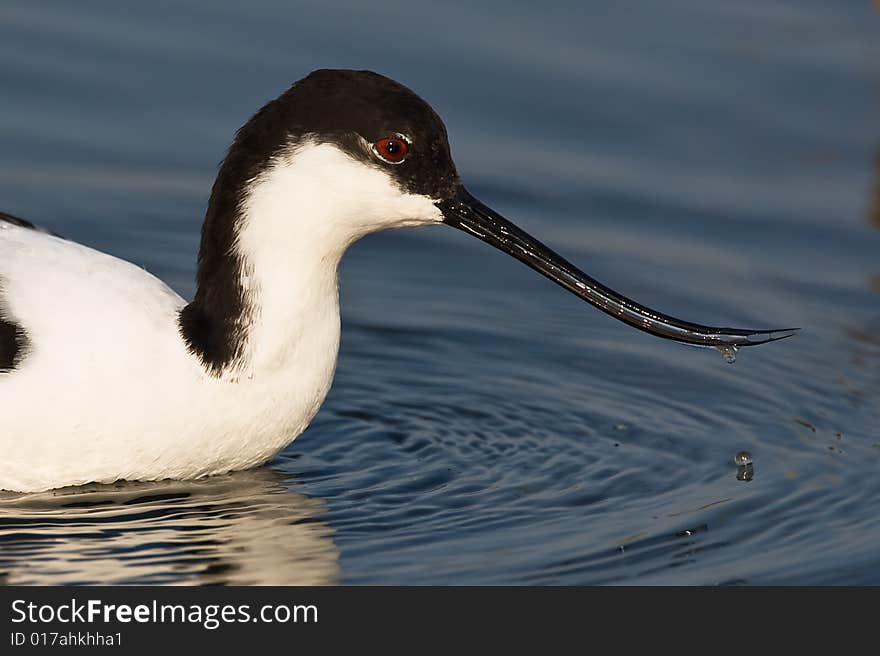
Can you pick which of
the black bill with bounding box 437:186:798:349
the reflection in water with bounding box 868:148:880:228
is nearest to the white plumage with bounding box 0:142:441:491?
the black bill with bounding box 437:186:798:349

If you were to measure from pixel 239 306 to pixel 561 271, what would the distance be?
118 cm

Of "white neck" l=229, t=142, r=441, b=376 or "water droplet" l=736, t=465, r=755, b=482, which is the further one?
"water droplet" l=736, t=465, r=755, b=482

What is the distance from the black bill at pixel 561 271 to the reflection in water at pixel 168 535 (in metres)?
1.17

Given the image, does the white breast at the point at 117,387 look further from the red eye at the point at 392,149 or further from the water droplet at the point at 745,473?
the water droplet at the point at 745,473

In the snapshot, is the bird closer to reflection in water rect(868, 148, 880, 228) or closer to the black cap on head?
the black cap on head

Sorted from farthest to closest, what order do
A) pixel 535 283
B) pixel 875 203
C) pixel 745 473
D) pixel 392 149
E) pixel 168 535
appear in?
pixel 875 203 < pixel 535 283 < pixel 745 473 < pixel 392 149 < pixel 168 535

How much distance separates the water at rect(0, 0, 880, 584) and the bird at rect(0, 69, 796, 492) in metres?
0.24

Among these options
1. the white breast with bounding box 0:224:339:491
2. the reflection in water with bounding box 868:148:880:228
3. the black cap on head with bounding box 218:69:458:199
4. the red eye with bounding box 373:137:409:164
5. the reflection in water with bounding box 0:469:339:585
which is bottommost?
the reflection in water with bounding box 0:469:339:585

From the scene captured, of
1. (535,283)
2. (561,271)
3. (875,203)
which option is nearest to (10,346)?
(561,271)

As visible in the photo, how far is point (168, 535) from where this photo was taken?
268 inches

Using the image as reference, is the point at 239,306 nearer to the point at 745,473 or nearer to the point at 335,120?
the point at 335,120

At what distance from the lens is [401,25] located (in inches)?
469

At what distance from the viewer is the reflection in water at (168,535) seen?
6488 millimetres

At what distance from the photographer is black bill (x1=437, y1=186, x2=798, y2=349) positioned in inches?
280
